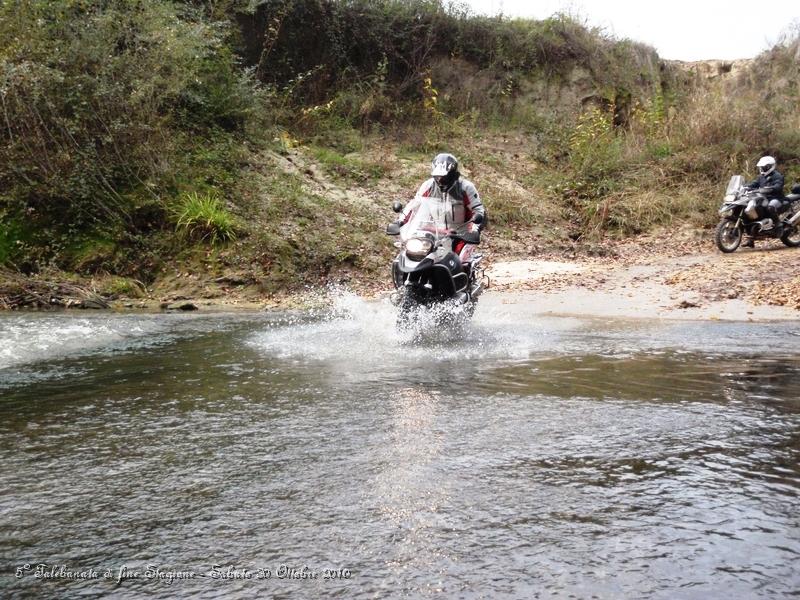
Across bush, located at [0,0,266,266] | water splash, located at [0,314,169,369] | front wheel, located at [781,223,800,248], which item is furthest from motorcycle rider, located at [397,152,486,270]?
front wheel, located at [781,223,800,248]

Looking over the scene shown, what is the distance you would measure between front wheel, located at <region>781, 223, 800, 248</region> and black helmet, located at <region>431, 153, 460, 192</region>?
10523 mm

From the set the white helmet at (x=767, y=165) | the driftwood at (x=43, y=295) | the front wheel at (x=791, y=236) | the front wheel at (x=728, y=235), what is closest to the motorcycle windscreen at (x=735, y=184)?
the white helmet at (x=767, y=165)

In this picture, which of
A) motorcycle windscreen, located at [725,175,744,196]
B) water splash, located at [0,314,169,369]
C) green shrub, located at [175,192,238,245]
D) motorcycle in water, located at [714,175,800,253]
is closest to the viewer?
water splash, located at [0,314,169,369]

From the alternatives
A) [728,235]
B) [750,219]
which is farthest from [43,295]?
[750,219]

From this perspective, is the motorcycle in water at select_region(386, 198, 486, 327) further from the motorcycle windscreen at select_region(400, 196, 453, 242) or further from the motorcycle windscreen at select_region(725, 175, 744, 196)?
the motorcycle windscreen at select_region(725, 175, 744, 196)

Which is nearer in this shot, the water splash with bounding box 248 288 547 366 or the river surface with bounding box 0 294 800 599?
the river surface with bounding box 0 294 800 599

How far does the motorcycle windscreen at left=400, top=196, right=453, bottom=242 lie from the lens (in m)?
8.76

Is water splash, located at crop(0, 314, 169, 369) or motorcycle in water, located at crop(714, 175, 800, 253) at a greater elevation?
motorcycle in water, located at crop(714, 175, 800, 253)

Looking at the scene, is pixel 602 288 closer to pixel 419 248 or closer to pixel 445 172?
pixel 445 172

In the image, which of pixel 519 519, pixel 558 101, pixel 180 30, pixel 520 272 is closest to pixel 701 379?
pixel 519 519

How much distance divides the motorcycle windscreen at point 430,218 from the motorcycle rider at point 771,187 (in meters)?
10.2

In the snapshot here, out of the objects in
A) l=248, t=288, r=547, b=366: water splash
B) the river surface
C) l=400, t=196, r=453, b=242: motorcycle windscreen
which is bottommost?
l=248, t=288, r=547, b=366: water splash

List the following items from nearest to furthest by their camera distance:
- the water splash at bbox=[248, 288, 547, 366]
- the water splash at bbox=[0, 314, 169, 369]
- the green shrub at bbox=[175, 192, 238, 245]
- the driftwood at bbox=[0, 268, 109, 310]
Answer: the water splash at bbox=[248, 288, 547, 366]
the water splash at bbox=[0, 314, 169, 369]
the driftwood at bbox=[0, 268, 109, 310]
the green shrub at bbox=[175, 192, 238, 245]

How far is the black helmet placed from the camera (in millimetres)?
8891
